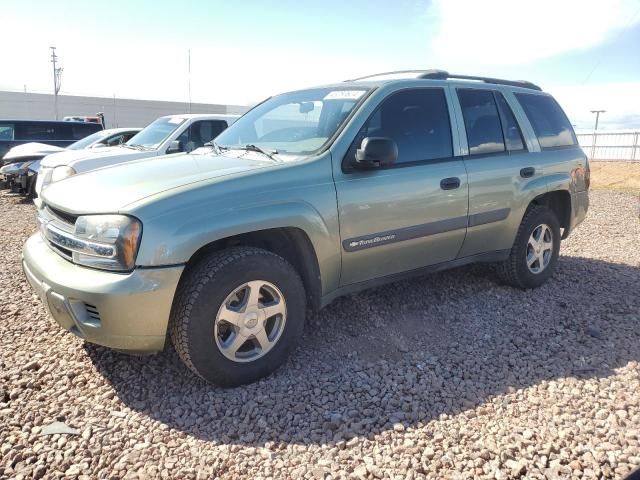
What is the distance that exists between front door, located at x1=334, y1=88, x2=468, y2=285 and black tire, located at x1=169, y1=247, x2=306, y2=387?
1.85 ft

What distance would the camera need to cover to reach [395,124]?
3570 millimetres

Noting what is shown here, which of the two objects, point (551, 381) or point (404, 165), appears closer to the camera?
point (551, 381)

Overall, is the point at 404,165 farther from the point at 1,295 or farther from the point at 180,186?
the point at 1,295

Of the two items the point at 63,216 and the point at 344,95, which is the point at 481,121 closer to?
the point at 344,95

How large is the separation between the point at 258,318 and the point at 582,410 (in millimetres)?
1875

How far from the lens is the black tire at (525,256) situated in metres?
4.44

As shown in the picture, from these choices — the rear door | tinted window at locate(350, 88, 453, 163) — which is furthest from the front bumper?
the rear door

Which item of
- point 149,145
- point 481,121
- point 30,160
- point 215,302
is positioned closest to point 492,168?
point 481,121

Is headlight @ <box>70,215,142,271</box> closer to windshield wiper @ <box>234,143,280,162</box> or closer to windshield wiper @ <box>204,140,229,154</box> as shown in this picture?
windshield wiper @ <box>234,143,280,162</box>

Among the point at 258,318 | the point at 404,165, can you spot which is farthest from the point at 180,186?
the point at 404,165

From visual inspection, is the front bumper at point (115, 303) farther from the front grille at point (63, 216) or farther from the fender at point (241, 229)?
the front grille at point (63, 216)

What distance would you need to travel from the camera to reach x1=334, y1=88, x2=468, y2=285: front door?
3230mm

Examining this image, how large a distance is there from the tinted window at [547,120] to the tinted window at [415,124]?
1.19m

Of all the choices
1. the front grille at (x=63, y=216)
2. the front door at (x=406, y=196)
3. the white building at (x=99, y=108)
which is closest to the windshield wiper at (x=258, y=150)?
the front door at (x=406, y=196)
